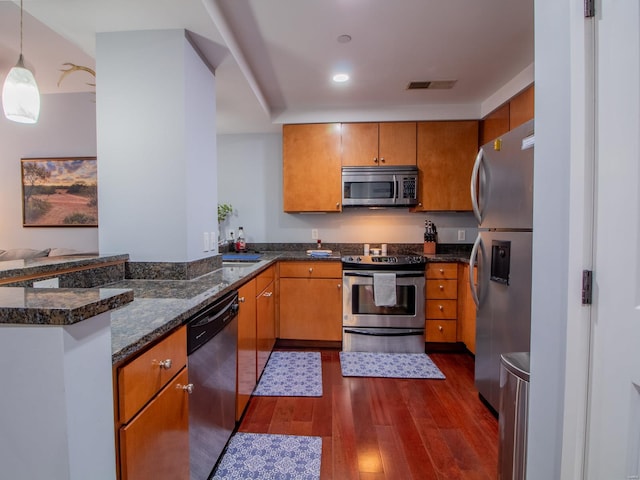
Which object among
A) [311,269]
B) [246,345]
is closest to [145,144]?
[246,345]

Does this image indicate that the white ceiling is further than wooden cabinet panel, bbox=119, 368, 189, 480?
Yes

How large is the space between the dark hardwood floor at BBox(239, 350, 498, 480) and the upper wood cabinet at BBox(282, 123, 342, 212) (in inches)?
66.9

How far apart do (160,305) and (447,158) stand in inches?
117

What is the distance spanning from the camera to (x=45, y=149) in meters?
3.08

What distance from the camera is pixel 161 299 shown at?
3.96ft

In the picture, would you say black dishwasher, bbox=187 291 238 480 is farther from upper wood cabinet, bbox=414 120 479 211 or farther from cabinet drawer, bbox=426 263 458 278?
upper wood cabinet, bbox=414 120 479 211

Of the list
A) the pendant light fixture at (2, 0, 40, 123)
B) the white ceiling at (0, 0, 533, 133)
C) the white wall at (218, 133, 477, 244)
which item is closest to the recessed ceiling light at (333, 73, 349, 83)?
the white ceiling at (0, 0, 533, 133)

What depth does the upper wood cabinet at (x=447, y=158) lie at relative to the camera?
3.05 metres

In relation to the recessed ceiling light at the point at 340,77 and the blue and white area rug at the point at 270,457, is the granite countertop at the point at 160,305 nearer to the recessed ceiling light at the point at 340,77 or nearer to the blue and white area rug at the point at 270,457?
the blue and white area rug at the point at 270,457

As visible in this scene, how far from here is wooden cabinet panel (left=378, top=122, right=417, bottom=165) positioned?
3.05 meters

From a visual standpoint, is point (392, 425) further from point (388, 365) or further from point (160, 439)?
point (160, 439)

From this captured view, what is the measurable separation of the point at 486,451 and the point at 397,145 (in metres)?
2.60

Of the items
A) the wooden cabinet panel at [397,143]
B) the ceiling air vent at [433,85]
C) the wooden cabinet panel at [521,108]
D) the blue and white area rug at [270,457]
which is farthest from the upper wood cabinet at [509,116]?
the blue and white area rug at [270,457]

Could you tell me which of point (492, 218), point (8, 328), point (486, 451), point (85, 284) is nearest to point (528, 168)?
point (492, 218)
